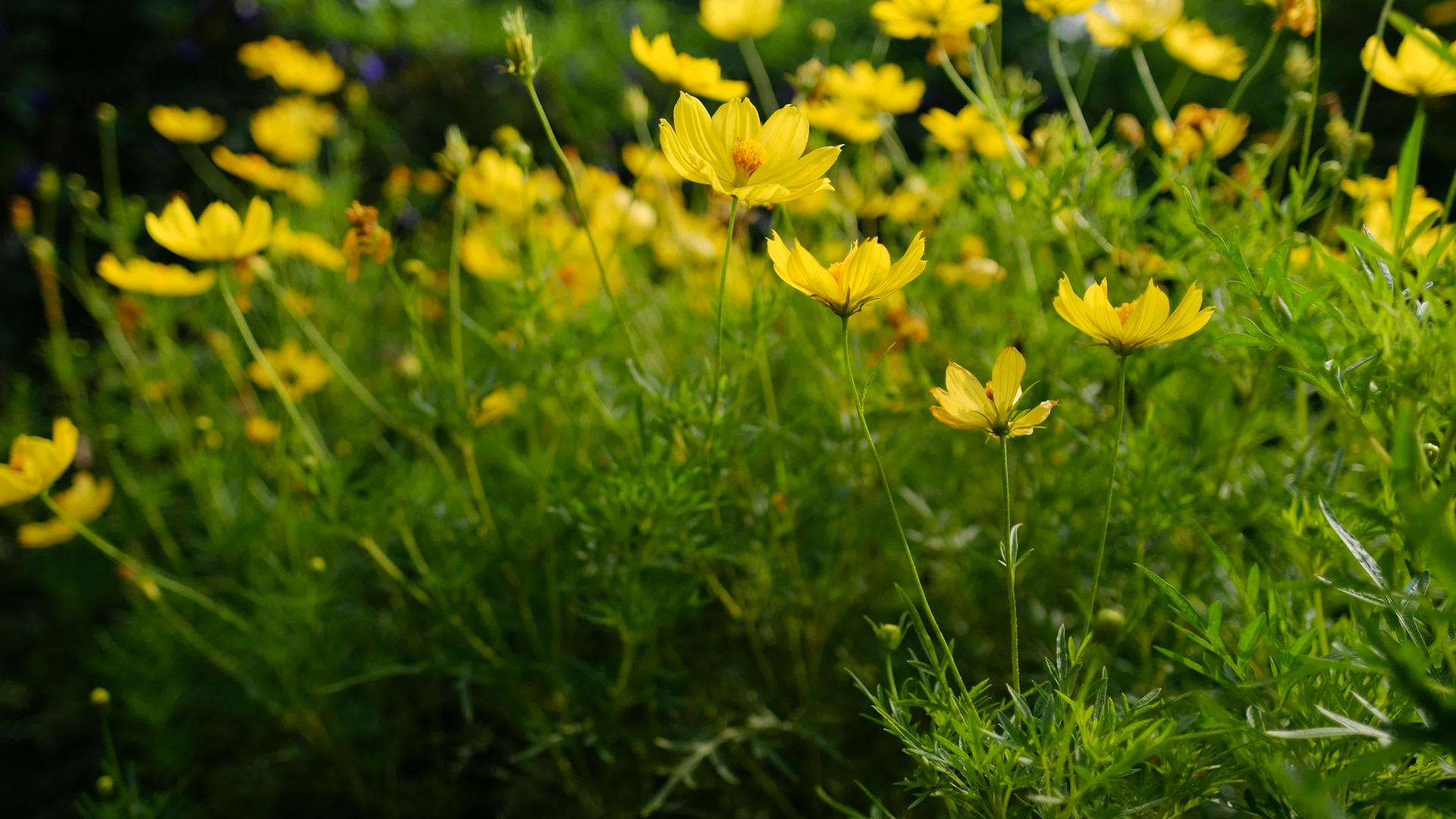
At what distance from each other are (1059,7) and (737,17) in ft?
1.26

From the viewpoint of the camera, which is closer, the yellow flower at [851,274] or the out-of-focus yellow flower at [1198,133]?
the yellow flower at [851,274]

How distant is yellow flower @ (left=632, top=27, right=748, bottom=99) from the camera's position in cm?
97

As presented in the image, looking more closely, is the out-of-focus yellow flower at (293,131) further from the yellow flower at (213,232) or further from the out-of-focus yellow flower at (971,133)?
the out-of-focus yellow flower at (971,133)

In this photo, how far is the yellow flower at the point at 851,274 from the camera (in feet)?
2.02

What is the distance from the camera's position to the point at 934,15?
1002 millimetres

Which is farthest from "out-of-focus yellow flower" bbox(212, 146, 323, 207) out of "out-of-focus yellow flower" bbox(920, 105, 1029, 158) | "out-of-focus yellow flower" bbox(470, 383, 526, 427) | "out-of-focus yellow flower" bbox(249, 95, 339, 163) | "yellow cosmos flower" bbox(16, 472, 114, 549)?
"out-of-focus yellow flower" bbox(920, 105, 1029, 158)

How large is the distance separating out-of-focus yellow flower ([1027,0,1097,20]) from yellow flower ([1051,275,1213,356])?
52cm

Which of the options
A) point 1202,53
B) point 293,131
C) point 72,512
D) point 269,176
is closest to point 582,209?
point 1202,53

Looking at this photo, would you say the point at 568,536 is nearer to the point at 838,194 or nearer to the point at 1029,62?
the point at 838,194

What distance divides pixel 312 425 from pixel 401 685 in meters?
0.49

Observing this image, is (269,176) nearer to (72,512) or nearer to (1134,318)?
(72,512)

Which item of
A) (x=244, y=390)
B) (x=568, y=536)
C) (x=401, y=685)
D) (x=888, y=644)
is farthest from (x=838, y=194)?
(x=244, y=390)

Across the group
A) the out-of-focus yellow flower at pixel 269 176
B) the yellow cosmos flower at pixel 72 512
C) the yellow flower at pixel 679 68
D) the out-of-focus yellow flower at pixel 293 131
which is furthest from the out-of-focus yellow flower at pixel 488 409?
the out-of-focus yellow flower at pixel 293 131

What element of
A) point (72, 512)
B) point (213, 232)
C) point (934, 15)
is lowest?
point (72, 512)
